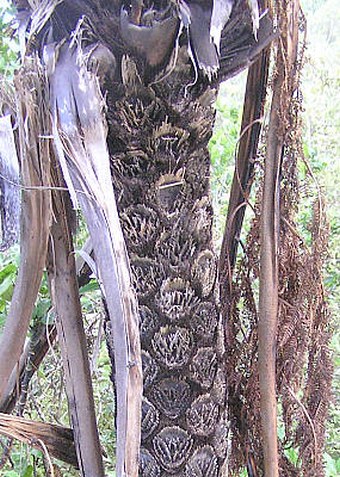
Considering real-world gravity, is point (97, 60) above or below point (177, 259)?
above

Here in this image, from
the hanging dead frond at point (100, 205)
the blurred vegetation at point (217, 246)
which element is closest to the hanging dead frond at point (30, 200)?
the hanging dead frond at point (100, 205)

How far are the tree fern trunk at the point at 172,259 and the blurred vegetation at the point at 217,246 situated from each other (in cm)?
18

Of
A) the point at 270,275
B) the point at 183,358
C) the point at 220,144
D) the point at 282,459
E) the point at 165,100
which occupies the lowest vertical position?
the point at 282,459

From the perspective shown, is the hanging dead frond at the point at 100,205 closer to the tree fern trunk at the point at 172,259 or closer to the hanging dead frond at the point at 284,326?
the tree fern trunk at the point at 172,259

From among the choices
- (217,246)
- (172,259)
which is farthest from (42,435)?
(217,246)

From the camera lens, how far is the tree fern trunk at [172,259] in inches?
22.0

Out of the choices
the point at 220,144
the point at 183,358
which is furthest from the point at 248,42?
the point at 220,144

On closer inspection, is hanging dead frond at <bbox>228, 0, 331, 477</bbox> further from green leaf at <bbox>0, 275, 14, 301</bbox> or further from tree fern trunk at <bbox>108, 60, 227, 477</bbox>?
green leaf at <bbox>0, 275, 14, 301</bbox>

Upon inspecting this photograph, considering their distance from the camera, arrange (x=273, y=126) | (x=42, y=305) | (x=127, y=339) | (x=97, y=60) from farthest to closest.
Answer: (x=42, y=305)
(x=273, y=126)
(x=97, y=60)
(x=127, y=339)

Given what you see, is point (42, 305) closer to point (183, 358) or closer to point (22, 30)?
point (183, 358)

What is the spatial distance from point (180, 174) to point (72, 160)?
0.16 meters

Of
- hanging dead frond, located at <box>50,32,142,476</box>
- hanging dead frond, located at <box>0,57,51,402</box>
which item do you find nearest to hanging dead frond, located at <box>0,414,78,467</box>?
hanging dead frond, located at <box>0,57,51,402</box>

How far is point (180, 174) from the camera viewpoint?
0.58 metres

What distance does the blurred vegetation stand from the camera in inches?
32.4
